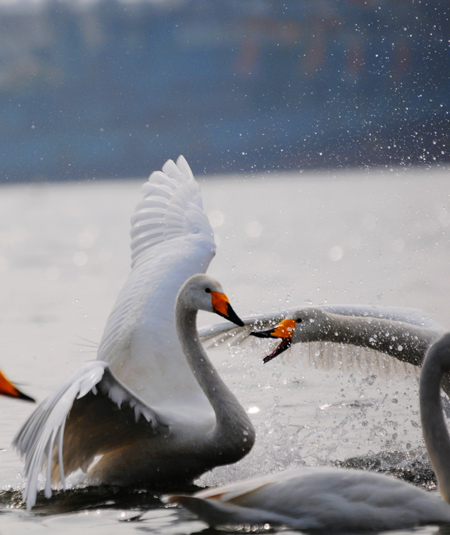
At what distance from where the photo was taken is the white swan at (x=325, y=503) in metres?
4.00

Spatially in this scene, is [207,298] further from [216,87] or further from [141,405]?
[216,87]

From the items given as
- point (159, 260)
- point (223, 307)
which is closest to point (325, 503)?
point (223, 307)

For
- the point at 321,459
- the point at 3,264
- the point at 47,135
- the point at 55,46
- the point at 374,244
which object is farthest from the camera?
the point at 47,135

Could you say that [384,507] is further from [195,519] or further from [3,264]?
[3,264]

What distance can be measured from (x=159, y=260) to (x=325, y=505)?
251 cm

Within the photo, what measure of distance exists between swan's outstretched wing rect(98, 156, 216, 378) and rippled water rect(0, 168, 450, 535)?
53 cm

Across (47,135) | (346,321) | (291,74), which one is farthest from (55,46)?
(346,321)

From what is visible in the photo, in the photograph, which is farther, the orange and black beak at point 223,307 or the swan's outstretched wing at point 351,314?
the swan's outstretched wing at point 351,314

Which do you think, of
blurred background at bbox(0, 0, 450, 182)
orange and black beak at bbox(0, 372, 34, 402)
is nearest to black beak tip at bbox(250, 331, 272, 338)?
orange and black beak at bbox(0, 372, 34, 402)

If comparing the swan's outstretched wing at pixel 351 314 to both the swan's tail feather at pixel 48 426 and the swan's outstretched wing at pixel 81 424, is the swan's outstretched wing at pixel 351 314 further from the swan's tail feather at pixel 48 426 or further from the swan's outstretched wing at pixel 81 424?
the swan's tail feather at pixel 48 426

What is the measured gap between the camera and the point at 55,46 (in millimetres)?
77938

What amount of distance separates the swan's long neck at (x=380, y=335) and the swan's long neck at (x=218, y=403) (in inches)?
31.4

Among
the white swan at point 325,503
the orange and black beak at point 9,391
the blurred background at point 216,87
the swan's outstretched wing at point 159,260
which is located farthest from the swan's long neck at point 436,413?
the blurred background at point 216,87

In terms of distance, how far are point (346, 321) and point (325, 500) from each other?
1.85 metres
